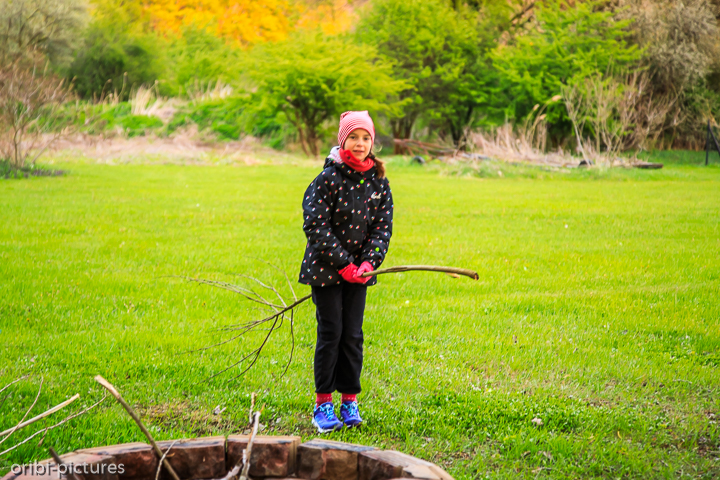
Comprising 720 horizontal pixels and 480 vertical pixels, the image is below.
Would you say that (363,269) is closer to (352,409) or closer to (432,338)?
(352,409)

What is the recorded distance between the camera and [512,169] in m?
18.3

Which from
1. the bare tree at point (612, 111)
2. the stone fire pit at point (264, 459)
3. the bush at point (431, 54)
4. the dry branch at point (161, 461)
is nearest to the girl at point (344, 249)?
the stone fire pit at point (264, 459)

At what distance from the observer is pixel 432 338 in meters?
4.69

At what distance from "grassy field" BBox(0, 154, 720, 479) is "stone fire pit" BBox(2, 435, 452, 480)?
3.04 feet

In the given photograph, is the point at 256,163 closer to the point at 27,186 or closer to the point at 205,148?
the point at 205,148

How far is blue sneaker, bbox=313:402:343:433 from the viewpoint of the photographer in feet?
10.8

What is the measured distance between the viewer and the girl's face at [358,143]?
3.30 metres

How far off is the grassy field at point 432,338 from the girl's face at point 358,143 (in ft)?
4.60

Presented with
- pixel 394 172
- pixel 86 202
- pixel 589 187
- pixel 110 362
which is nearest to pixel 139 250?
pixel 110 362

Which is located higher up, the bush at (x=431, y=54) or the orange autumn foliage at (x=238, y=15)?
the orange autumn foliage at (x=238, y=15)

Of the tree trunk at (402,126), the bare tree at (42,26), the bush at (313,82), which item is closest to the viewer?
the bush at (313,82)

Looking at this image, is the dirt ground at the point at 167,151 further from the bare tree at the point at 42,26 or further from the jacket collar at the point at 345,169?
the jacket collar at the point at 345,169

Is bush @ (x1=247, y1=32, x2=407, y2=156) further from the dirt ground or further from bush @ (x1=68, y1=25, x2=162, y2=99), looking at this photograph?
bush @ (x1=68, y1=25, x2=162, y2=99)

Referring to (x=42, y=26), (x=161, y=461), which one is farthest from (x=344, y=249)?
(x=42, y=26)
